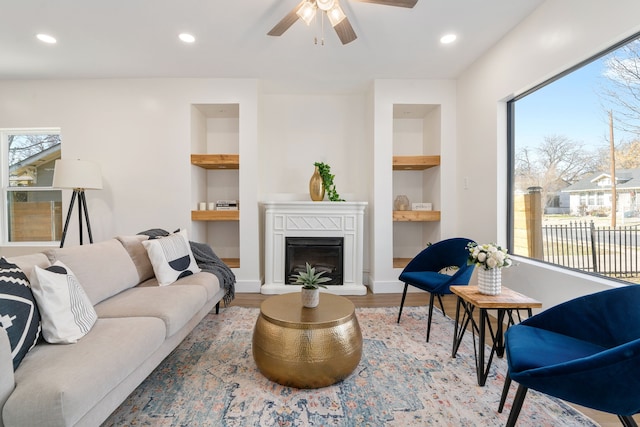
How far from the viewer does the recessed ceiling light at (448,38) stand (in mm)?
2869

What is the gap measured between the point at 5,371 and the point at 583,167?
11.1ft

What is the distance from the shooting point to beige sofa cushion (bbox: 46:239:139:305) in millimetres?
1921

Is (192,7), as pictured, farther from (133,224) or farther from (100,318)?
(133,224)

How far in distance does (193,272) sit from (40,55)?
2897 mm

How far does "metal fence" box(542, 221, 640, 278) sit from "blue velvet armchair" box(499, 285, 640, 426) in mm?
741

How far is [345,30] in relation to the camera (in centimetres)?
227

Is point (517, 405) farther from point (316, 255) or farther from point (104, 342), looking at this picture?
point (316, 255)

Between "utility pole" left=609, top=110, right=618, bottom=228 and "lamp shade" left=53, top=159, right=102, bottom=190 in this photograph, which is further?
"lamp shade" left=53, top=159, right=102, bottom=190

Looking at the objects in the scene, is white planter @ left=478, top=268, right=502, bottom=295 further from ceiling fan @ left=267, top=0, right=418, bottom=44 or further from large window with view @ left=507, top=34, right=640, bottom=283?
ceiling fan @ left=267, top=0, right=418, bottom=44

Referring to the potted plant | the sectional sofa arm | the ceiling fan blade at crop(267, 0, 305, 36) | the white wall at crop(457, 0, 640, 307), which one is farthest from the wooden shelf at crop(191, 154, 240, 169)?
the sectional sofa arm

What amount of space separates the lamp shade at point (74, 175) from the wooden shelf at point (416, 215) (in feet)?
11.7

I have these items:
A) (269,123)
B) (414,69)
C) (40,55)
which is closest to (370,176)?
(414,69)

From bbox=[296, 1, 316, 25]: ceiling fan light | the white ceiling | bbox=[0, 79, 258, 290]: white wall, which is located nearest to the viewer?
bbox=[296, 1, 316, 25]: ceiling fan light

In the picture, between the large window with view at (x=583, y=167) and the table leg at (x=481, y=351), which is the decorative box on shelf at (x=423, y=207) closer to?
the large window with view at (x=583, y=167)
